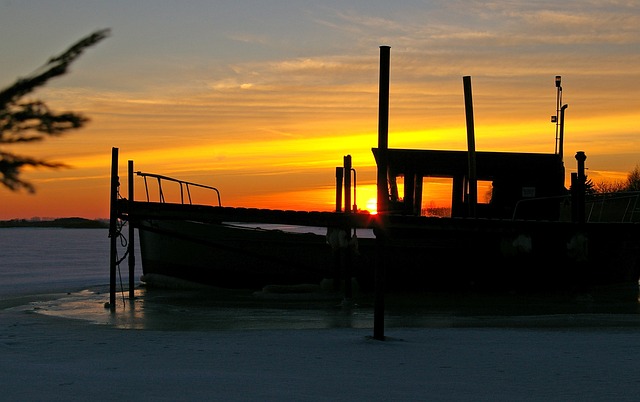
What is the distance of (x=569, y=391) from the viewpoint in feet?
22.5

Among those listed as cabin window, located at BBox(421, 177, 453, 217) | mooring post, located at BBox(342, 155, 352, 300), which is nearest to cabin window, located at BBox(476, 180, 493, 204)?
cabin window, located at BBox(421, 177, 453, 217)

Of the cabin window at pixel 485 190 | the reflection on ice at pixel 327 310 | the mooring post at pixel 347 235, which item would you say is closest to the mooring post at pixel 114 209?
the reflection on ice at pixel 327 310

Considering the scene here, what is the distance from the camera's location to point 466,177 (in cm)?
2002

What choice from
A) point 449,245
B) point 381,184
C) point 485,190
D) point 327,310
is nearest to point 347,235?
point 449,245

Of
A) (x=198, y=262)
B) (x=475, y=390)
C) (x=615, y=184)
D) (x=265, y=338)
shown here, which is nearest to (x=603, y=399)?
(x=475, y=390)

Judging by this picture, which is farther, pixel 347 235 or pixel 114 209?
pixel 347 235

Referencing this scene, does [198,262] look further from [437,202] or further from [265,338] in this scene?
[265,338]

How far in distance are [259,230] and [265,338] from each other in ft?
33.1

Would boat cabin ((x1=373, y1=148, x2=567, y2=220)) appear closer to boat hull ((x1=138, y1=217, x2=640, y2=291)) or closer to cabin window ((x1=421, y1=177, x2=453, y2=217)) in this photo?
cabin window ((x1=421, y1=177, x2=453, y2=217))

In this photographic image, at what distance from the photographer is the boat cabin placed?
2005 cm

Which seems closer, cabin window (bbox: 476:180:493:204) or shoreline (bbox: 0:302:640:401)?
Result: shoreline (bbox: 0:302:640:401)

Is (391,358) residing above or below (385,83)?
below

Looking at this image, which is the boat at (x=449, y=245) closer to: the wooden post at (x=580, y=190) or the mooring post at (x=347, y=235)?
the mooring post at (x=347, y=235)

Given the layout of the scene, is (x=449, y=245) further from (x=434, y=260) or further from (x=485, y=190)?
(x=485, y=190)
